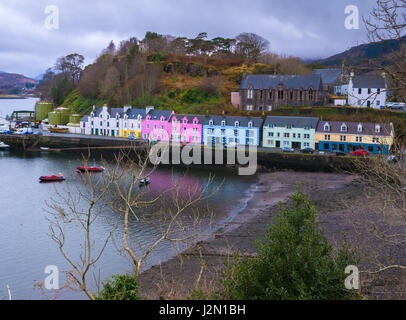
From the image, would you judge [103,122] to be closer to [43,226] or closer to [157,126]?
[157,126]

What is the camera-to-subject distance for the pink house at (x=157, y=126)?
4584 centimetres

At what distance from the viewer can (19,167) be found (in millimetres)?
36625

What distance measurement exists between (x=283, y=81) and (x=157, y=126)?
1599cm

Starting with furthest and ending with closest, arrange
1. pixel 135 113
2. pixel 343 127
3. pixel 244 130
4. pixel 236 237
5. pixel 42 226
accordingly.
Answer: pixel 135 113 → pixel 244 130 → pixel 343 127 → pixel 42 226 → pixel 236 237

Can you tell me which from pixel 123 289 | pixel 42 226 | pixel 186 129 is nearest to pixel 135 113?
pixel 186 129

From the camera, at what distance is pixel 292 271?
24.2ft

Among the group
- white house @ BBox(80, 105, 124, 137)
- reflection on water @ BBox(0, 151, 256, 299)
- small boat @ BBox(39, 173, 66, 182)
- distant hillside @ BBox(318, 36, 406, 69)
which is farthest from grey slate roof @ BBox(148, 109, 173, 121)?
distant hillside @ BBox(318, 36, 406, 69)

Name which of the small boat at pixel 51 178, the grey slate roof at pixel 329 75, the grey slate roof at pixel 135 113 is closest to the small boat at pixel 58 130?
the grey slate roof at pixel 135 113

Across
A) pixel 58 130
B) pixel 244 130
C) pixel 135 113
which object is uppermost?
pixel 135 113

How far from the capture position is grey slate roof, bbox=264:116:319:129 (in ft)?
131

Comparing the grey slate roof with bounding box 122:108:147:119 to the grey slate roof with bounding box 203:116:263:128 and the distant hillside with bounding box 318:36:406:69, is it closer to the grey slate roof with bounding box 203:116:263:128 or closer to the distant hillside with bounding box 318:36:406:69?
the grey slate roof with bounding box 203:116:263:128

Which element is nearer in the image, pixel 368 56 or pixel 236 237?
pixel 368 56

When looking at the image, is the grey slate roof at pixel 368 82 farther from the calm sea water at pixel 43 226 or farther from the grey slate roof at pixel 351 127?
the calm sea water at pixel 43 226
